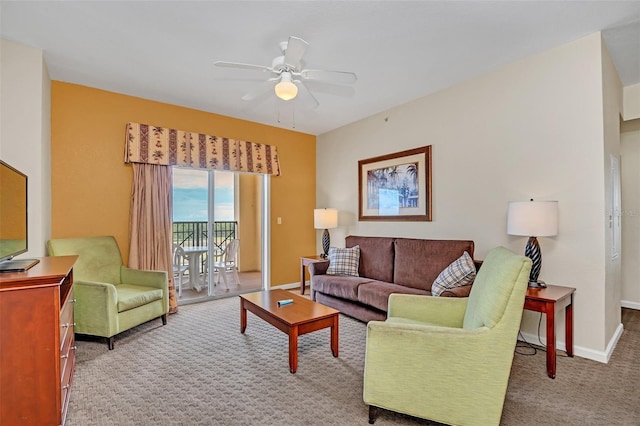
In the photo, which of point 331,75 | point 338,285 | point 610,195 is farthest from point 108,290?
point 610,195

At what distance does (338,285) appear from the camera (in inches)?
149

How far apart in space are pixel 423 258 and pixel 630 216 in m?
2.93

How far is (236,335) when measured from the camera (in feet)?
10.7

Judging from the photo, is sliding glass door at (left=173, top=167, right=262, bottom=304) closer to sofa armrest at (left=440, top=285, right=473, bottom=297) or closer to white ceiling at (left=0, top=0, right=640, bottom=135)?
white ceiling at (left=0, top=0, right=640, bottom=135)

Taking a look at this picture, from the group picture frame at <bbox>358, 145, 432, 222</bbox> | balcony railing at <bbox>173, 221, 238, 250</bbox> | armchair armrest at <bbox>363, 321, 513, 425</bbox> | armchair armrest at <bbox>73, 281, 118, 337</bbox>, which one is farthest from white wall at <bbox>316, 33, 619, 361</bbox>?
armchair armrest at <bbox>73, 281, 118, 337</bbox>

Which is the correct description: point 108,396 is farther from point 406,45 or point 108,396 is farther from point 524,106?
point 524,106

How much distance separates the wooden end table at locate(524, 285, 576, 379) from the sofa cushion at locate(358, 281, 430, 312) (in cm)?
99

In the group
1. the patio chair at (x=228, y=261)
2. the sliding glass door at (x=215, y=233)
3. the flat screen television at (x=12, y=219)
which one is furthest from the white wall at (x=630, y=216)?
the flat screen television at (x=12, y=219)

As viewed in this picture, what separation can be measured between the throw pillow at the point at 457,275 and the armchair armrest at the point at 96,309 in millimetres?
3010

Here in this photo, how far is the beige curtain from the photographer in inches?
157

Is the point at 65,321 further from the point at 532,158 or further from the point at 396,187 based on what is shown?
the point at 532,158

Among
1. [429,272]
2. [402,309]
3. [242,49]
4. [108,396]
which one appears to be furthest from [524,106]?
[108,396]

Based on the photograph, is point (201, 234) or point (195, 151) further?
point (201, 234)

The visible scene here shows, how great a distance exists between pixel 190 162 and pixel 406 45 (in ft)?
10.1
